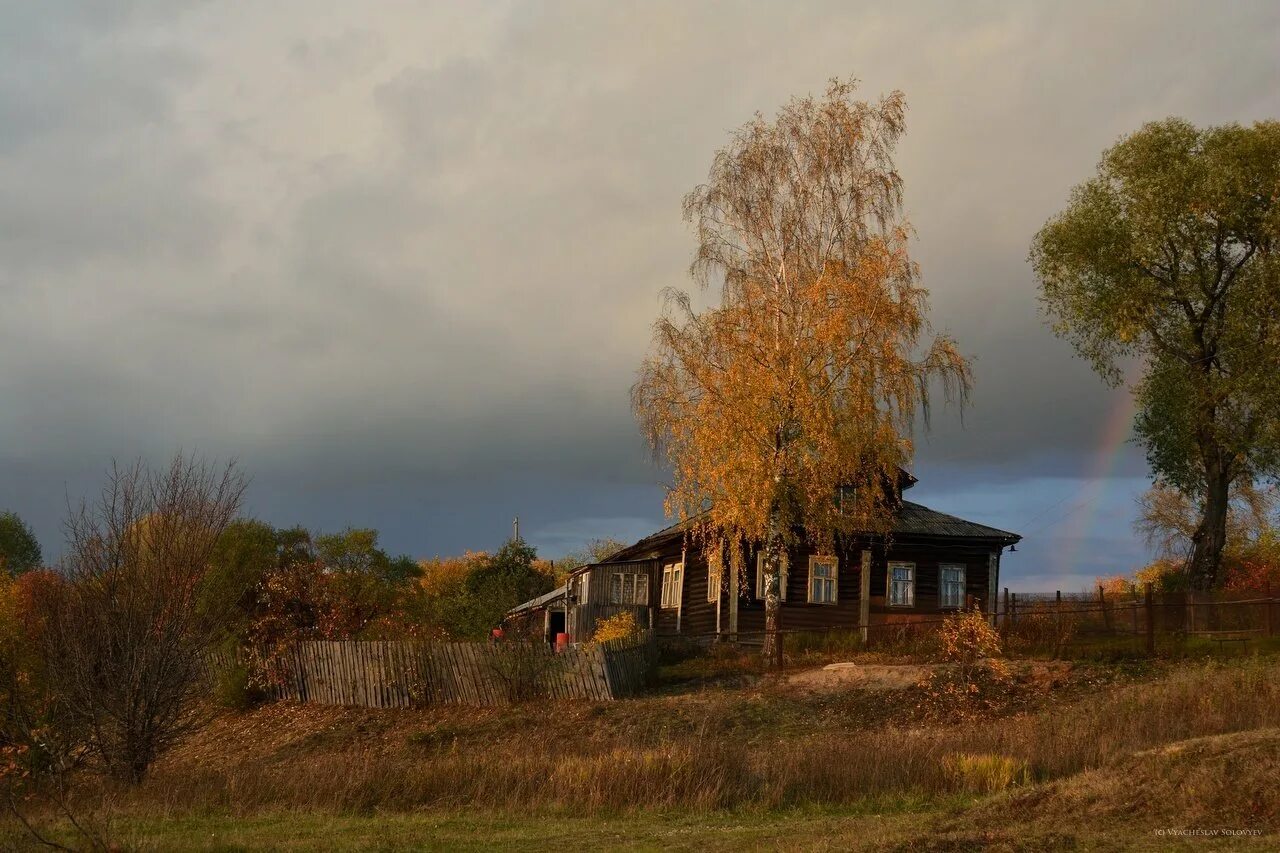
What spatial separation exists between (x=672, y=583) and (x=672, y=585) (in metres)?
0.07

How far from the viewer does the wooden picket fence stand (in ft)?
98.0

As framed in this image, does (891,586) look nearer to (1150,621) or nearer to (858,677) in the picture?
(1150,621)

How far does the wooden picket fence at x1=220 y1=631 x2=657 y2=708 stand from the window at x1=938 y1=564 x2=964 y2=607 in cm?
1146

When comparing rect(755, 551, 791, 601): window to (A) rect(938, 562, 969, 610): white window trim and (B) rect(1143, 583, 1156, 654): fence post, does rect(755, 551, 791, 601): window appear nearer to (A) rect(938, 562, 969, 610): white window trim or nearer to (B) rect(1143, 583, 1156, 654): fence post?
(A) rect(938, 562, 969, 610): white window trim

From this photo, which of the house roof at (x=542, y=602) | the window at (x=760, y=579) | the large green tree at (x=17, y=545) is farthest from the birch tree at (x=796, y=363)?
the large green tree at (x=17, y=545)

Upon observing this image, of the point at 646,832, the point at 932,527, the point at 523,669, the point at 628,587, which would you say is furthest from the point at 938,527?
the point at 646,832

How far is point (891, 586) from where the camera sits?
3878 cm

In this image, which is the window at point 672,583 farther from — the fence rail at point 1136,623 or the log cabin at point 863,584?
the fence rail at point 1136,623

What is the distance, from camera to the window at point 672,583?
41.5 m

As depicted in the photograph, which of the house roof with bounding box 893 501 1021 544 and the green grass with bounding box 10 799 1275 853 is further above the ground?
the house roof with bounding box 893 501 1021 544

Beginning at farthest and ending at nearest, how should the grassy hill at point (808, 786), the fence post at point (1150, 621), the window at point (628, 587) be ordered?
the window at point (628, 587)
the fence post at point (1150, 621)
the grassy hill at point (808, 786)

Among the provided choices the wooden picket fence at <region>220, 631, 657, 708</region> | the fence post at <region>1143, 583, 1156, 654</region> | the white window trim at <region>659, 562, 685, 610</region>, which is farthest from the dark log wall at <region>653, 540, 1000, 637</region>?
the fence post at <region>1143, 583, 1156, 654</region>

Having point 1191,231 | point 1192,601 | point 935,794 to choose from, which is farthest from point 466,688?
point 1191,231

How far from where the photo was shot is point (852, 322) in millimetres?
32812
